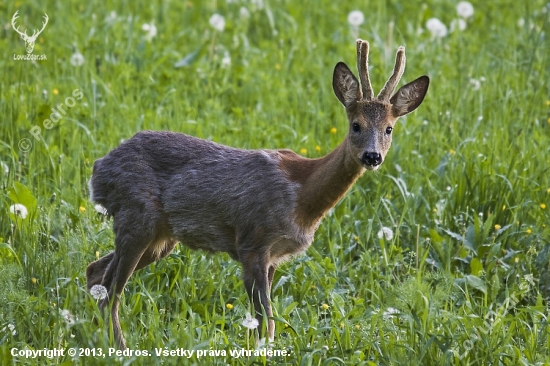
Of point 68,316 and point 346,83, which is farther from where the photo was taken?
point 346,83

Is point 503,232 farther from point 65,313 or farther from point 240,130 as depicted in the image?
point 65,313

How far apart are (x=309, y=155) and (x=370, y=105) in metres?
2.08

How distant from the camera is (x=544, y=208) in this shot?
251 inches

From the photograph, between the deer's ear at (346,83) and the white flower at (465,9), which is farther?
the white flower at (465,9)

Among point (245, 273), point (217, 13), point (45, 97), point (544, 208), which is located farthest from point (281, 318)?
point (217, 13)

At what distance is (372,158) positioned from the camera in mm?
4852

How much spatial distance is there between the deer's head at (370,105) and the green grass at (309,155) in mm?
734

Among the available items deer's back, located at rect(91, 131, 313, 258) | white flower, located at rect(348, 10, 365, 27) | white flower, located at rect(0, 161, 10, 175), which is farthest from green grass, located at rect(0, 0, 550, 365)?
deer's back, located at rect(91, 131, 313, 258)

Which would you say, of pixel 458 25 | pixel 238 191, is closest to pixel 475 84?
pixel 458 25
